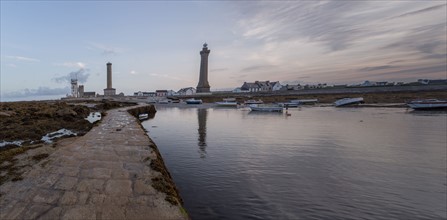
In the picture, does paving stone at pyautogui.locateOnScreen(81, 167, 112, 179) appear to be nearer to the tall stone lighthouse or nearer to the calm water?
the calm water

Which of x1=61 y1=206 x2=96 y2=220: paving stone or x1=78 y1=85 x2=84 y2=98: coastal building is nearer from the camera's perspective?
x1=61 y1=206 x2=96 y2=220: paving stone

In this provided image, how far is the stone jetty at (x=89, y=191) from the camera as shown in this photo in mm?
5699

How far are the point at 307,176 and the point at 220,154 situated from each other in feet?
17.7

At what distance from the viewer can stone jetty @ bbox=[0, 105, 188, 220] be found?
18.7 feet

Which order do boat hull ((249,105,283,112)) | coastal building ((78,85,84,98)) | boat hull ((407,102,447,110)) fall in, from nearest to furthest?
boat hull ((407,102,447,110)) → boat hull ((249,105,283,112)) → coastal building ((78,85,84,98))

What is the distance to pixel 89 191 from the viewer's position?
6.70 meters

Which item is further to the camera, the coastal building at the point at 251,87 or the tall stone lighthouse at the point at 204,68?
the coastal building at the point at 251,87

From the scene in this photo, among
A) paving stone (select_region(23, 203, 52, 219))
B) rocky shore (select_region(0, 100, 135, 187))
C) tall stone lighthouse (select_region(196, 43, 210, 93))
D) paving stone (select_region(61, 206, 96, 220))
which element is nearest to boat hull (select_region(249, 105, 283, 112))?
rocky shore (select_region(0, 100, 135, 187))

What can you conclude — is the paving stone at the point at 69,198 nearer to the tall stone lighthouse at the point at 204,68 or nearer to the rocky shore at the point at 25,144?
the rocky shore at the point at 25,144

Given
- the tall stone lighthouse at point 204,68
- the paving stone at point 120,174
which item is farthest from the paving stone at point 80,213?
the tall stone lighthouse at point 204,68

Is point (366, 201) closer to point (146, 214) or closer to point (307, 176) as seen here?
point (307, 176)

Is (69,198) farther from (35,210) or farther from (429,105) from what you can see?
(429,105)

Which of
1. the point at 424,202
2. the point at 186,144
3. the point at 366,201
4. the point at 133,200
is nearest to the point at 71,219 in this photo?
the point at 133,200

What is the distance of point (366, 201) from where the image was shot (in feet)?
28.7
